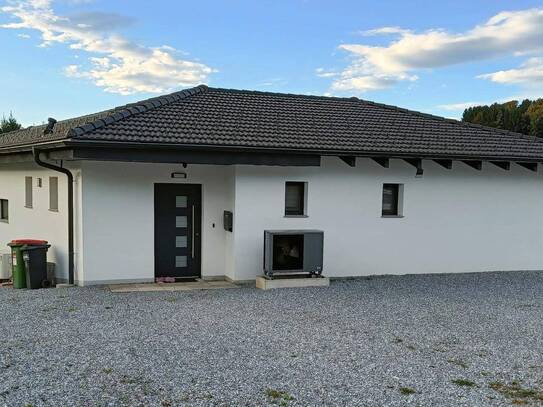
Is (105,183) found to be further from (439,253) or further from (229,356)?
(439,253)

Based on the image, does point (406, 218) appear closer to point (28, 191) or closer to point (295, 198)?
point (295, 198)

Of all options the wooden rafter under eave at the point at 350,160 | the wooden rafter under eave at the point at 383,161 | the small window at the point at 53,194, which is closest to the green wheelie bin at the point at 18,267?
the small window at the point at 53,194

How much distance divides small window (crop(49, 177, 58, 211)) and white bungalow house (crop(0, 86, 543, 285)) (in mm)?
53

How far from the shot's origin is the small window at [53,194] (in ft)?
38.1

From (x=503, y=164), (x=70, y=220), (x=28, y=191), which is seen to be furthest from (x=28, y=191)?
(x=503, y=164)

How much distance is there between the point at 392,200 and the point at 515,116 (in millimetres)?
40606

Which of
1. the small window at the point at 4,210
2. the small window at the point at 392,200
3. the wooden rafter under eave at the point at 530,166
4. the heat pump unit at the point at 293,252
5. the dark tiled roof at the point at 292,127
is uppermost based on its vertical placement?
the dark tiled roof at the point at 292,127

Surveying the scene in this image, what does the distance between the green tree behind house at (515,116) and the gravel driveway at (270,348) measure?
3947cm

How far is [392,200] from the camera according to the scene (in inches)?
480

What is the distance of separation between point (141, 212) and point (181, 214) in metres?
0.88

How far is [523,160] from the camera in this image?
1241 cm

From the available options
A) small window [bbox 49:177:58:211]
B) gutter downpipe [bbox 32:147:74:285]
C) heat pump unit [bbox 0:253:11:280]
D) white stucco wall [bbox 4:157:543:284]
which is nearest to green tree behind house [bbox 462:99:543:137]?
white stucco wall [bbox 4:157:543:284]

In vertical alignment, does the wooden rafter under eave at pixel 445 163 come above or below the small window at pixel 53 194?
above

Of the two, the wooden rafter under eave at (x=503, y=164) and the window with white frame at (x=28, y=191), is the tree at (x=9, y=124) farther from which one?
the wooden rafter under eave at (x=503, y=164)
